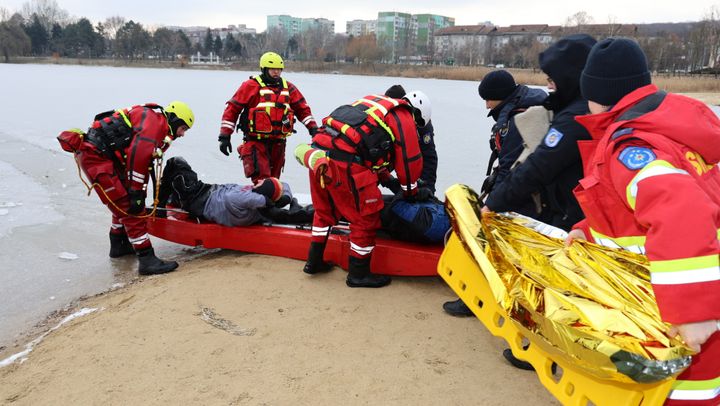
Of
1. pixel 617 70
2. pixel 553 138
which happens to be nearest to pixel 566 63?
pixel 553 138

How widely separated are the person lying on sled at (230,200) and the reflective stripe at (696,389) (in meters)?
3.13

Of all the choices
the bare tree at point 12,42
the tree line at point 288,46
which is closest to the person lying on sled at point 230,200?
the tree line at point 288,46

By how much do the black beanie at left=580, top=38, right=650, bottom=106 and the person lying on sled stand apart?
2.89 metres

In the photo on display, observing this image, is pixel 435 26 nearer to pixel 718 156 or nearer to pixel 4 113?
pixel 4 113

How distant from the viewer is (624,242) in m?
1.48

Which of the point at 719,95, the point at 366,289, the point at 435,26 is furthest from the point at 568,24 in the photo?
the point at 366,289

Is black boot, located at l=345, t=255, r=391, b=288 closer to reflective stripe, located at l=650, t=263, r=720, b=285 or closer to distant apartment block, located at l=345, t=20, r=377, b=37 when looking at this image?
reflective stripe, located at l=650, t=263, r=720, b=285

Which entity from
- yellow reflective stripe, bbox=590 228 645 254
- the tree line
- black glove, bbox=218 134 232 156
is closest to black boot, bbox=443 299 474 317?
yellow reflective stripe, bbox=590 228 645 254

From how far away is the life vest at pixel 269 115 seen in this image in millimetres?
5316

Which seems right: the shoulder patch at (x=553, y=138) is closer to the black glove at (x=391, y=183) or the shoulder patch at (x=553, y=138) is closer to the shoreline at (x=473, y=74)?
the black glove at (x=391, y=183)

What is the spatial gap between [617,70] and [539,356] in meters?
0.94

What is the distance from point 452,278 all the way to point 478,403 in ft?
1.68

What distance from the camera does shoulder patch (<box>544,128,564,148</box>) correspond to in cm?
227

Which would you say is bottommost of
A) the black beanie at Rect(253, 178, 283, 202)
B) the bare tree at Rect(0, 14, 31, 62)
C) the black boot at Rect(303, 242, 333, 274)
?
the black boot at Rect(303, 242, 333, 274)
